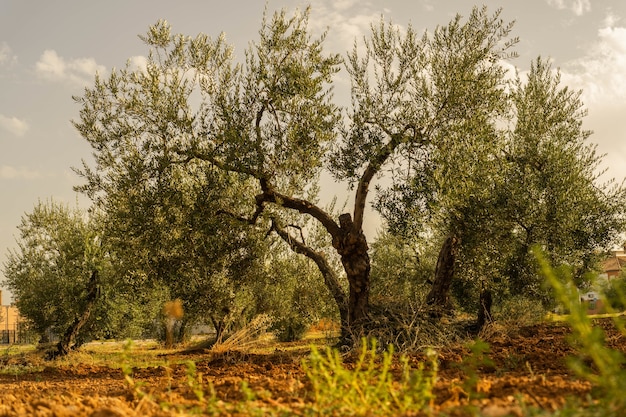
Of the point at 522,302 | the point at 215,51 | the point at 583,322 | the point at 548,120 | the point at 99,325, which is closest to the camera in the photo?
the point at 583,322

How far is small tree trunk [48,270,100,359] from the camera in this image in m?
26.1

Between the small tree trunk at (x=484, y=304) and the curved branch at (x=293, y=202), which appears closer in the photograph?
the curved branch at (x=293, y=202)

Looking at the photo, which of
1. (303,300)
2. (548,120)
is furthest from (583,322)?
(303,300)

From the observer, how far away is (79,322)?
2627 cm

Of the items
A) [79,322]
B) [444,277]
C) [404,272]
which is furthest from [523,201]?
[79,322]

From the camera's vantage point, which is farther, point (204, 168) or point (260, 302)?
point (260, 302)

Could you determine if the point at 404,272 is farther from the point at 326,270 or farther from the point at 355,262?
the point at 355,262

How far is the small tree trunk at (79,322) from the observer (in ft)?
85.8

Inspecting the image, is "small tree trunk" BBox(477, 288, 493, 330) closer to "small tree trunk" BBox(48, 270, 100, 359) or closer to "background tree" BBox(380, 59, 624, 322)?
"background tree" BBox(380, 59, 624, 322)

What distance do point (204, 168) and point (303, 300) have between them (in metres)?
10.4

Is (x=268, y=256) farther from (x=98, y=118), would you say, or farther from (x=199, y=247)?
(x=98, y=118)

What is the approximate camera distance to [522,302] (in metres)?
21.3

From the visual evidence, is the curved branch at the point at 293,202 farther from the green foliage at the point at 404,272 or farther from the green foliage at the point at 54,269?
the green foliage at the point at 54,269

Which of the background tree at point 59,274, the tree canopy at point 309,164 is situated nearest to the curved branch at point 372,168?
the tree canopy at point 309,164
